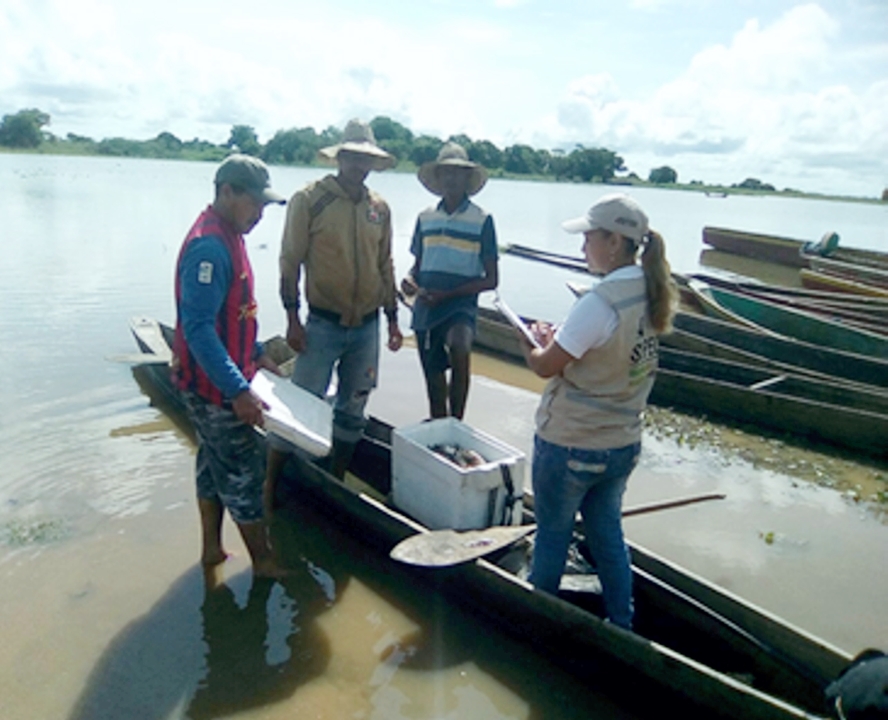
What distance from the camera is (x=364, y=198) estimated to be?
4.83m

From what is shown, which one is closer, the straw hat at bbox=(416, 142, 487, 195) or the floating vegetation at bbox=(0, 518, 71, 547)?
the floating vegetation at bbox=(0, 518, 71, 547)

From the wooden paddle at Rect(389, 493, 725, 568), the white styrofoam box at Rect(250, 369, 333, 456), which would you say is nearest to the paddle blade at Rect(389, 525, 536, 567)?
the wooden paddle at Rect(389, 493, 725, 568)

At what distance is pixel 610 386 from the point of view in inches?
121

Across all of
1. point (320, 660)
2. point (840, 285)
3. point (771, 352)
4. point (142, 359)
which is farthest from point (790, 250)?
point (320, 660)

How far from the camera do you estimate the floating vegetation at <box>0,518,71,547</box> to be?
4.98 metres

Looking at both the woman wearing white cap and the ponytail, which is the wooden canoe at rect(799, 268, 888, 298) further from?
the ponytail

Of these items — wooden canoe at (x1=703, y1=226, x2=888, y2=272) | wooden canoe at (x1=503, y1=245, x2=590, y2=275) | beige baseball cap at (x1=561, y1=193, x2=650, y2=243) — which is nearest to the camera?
beige baseball cap at (x1=561, y1=193, x2=650, y2=243)

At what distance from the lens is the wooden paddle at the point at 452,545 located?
386 cm

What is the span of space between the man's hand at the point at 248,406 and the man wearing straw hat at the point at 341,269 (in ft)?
4.04

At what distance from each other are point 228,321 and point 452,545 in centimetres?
168

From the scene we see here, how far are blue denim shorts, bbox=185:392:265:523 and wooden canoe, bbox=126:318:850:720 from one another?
2.67ft

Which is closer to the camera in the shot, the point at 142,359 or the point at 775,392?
the point at 142,359

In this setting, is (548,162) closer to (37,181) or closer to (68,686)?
(37,181)

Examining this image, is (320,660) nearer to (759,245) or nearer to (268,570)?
(268,570)
